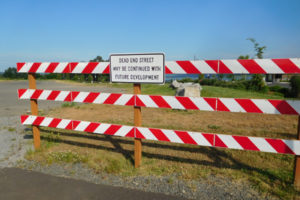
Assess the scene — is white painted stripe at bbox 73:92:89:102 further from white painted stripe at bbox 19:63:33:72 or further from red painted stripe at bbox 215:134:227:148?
red painted stripe at bbox 215:134:227:148

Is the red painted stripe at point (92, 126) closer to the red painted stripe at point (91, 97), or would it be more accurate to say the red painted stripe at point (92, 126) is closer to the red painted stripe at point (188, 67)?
the red painted stripe at point (91, 97)

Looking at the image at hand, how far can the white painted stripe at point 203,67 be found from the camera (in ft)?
11.1

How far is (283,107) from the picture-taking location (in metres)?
3.01

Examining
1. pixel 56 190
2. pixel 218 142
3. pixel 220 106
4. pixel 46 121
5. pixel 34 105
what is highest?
pixel 220 106

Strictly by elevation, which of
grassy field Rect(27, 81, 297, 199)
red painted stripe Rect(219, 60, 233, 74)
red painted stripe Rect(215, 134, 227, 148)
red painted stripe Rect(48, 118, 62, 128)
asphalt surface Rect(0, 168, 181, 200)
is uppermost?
red painted stripe Rect(219, 60, 233, 74)

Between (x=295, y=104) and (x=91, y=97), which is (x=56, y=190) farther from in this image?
(x=295, y=104)

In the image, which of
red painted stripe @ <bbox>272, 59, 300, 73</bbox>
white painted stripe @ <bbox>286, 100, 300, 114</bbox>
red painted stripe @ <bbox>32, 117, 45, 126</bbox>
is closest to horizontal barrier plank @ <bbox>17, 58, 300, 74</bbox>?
red painted stripe @ <bbox>272, 59, 300, 73</bbox>

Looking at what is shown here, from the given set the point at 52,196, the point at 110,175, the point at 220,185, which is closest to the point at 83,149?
the point at 110,175

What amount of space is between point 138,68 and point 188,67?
33.5 inches

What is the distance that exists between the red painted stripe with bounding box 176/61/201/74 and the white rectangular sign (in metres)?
0.31

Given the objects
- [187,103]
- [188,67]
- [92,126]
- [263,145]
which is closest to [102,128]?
[92,126]

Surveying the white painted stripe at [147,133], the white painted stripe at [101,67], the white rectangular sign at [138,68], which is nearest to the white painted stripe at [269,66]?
the white rectangular sign at [138,68]

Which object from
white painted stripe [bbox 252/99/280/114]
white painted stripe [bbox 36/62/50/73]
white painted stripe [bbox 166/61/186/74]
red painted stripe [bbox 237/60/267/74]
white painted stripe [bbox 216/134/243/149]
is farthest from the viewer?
white painted stripe [bbox 36/62/50/73]

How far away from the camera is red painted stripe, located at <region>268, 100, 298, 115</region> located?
298 cm
